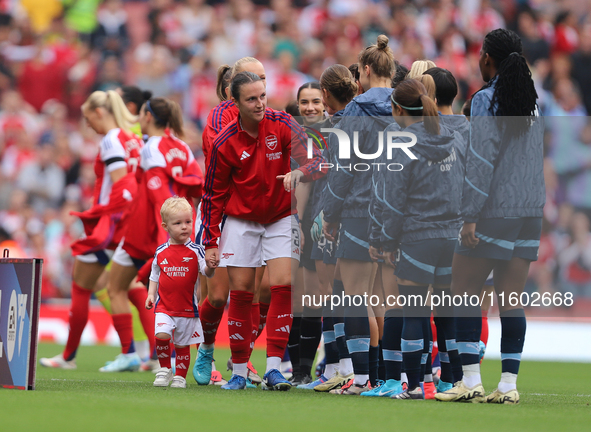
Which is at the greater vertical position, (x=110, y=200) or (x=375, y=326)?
(x=110, y=200)

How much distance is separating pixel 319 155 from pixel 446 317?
51.3 inches

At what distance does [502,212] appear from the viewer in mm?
4809

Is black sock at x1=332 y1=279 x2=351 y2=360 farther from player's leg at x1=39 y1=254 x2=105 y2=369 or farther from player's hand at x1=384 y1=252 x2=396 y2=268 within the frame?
player's leg at x1=39 y1=254 x2=105 y2=369

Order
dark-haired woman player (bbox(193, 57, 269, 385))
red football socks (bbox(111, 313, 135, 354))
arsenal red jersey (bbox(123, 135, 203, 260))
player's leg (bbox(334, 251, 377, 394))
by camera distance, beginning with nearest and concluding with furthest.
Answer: player's leg (bbox(334, 251, 377, 394)), dark-haired woman player (bbox(193, 57, 269, 385)), arsenal red jersey (bbox(123, 135, 203, 260)), red football socks (bbox(111, 313, 135, 354))

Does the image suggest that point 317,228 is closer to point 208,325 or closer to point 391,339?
point 208,325

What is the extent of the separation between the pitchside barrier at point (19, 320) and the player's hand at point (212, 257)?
1023 mm

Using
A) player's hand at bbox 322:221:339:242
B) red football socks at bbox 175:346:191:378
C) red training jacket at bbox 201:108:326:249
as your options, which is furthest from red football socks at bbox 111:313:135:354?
player's hand at bbox 322:221:339:242

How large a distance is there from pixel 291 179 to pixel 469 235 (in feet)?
3.63

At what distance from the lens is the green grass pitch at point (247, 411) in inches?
144

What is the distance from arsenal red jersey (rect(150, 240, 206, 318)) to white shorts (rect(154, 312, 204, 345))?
3 centimetres

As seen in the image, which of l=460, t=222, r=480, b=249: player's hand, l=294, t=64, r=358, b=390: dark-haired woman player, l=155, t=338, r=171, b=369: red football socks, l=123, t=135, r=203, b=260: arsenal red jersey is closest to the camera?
l=460, t=222, r=480, b=249: player's hand

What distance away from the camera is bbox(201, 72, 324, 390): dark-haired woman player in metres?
5.30

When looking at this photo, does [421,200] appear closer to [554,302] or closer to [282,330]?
[282,330]

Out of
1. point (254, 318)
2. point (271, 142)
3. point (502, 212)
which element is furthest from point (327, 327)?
point (502, 212)
